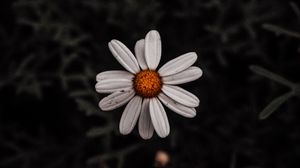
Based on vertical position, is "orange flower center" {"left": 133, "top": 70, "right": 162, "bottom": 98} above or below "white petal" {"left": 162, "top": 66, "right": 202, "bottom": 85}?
above

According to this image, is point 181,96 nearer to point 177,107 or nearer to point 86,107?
point 177,107

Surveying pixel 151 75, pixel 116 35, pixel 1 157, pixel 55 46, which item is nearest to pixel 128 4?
pixel 116 35

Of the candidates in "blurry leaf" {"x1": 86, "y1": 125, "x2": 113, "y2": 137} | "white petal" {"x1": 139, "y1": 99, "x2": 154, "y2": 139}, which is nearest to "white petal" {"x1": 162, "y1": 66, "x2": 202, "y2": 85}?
"white petal" {"x1": 139, "y1": 99, "x2": 154, "y2": 139}

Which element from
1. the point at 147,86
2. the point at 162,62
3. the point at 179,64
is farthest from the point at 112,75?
the point at 162,62

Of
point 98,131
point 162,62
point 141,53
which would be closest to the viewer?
point 141,53

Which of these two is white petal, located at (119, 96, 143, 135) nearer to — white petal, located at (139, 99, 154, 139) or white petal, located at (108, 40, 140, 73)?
white petal, located at (139, 99, 154, 139)

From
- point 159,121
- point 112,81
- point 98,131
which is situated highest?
point 112,81
